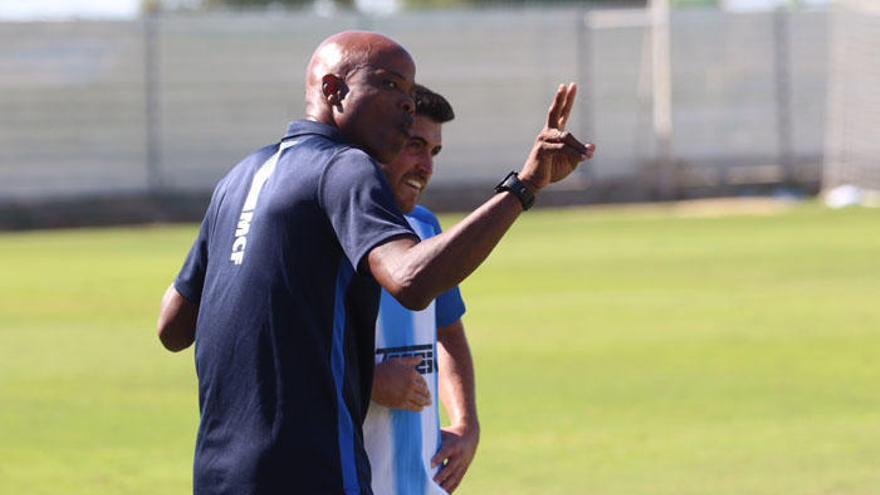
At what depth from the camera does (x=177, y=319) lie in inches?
200

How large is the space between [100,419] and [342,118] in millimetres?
7343

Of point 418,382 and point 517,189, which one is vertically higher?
point 517,189

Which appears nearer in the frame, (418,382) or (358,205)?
(358,205)

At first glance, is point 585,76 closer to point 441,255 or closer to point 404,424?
point 404,424

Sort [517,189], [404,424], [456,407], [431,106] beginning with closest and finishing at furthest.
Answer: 1. [517,189]
2. [404,424]
3. [431,106]
4. [456,407]

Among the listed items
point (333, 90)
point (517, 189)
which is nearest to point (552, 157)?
point (517, 189)

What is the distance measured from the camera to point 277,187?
446 cm

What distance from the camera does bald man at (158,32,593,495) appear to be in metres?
4.27

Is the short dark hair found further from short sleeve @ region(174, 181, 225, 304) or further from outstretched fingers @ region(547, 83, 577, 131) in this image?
outstretched fingers @ region(547, 83, 577, 131)

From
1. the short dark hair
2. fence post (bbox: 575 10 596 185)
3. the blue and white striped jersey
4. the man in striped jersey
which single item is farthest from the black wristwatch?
fence post (bbox: 575 10 596 185)

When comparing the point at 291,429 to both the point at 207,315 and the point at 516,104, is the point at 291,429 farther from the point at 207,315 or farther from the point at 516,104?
the point at 516,104

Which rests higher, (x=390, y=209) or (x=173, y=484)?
(x=390, y=209)

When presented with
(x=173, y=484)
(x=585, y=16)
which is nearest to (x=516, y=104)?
(x=585, y=16)

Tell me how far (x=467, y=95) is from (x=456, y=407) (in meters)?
32.6
